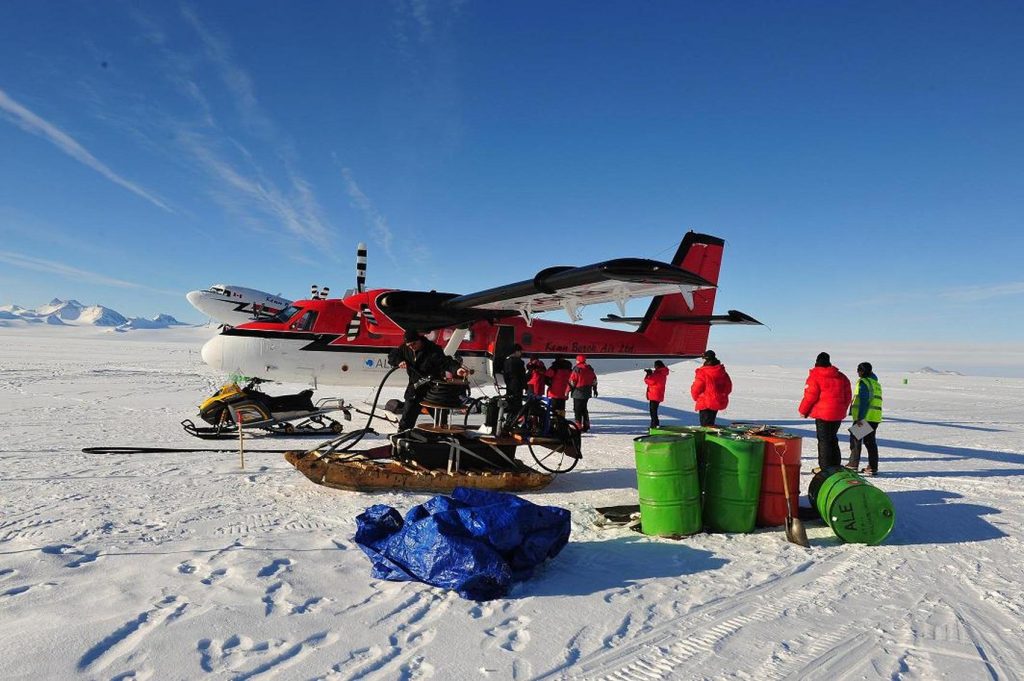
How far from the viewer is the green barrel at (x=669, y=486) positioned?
15.8 feet

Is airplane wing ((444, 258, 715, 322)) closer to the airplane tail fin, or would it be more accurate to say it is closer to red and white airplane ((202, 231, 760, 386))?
red and white airplane ((202, 231, 760, 386))


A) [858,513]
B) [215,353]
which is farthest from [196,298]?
[858,513]

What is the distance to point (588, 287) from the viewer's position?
29.5ft

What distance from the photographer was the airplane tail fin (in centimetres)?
1471

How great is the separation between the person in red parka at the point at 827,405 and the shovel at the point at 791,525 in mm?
2213

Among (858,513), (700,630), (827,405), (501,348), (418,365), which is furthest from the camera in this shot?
(501,348)

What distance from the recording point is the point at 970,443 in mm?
11789

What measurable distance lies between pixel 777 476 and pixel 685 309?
399 inches

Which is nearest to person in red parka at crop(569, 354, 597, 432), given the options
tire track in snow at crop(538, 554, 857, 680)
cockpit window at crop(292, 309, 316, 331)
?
cockpit window at crop(292, 309, 316, 331)

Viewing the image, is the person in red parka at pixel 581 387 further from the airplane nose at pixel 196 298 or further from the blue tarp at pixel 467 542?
the airplane nose at pixel 196 298

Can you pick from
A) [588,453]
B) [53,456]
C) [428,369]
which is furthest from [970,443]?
[53,456]

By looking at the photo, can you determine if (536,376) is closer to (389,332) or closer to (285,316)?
(389,332)

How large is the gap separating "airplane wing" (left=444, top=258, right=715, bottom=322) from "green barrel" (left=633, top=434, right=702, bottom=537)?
286 centimetres

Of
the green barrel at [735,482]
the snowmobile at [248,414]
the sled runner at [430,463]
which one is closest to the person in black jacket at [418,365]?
the sled runner at [430,463]
